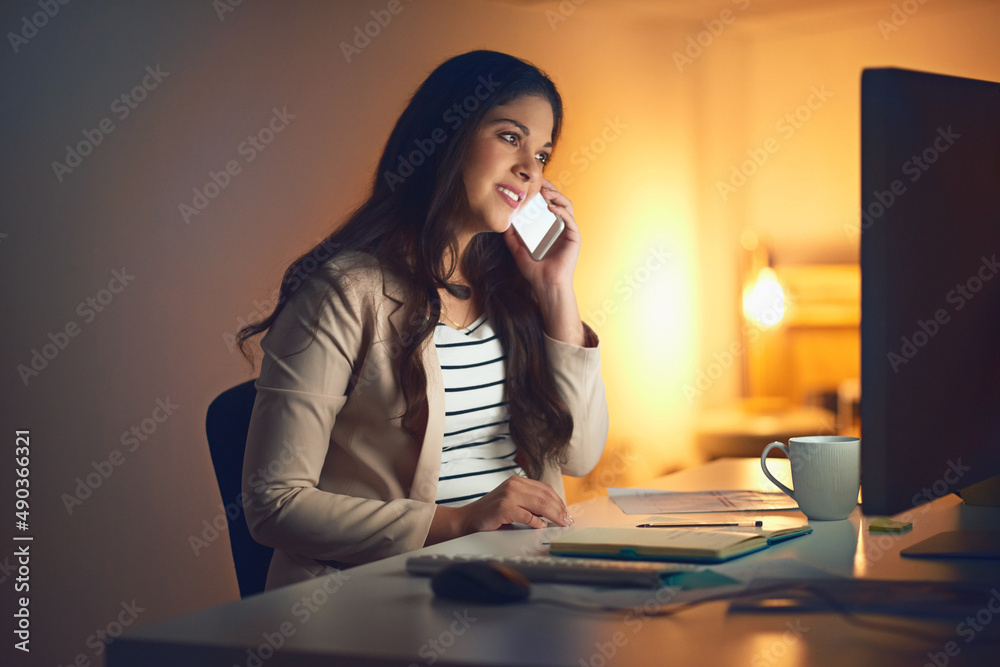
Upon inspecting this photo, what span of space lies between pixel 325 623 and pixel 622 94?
381cm

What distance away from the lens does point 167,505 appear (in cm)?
254

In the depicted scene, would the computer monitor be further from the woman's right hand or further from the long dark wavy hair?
the long dark wavy hair

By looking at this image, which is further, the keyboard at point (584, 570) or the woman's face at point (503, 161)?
the woman's face at point (503, 161)

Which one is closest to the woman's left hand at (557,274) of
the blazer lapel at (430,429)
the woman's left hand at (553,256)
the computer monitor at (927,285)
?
the woman's left hand at (553,256)

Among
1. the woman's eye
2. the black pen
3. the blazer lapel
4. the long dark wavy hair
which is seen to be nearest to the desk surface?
the black pen

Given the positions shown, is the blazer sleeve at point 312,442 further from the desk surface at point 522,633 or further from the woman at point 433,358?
the desk surface at point 522,633

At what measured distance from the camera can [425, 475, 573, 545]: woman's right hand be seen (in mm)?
1107

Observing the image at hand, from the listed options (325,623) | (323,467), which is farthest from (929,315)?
(323,467)

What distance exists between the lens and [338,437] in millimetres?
1398

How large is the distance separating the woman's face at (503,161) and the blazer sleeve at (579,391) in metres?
0.26

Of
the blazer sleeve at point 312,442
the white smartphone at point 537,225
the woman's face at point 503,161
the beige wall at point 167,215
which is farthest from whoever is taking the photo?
the beige wall at point 167,215

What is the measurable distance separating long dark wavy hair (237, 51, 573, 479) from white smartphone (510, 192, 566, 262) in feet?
0.44

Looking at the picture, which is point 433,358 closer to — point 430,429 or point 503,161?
point 430,429

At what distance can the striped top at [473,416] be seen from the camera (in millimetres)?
1449
